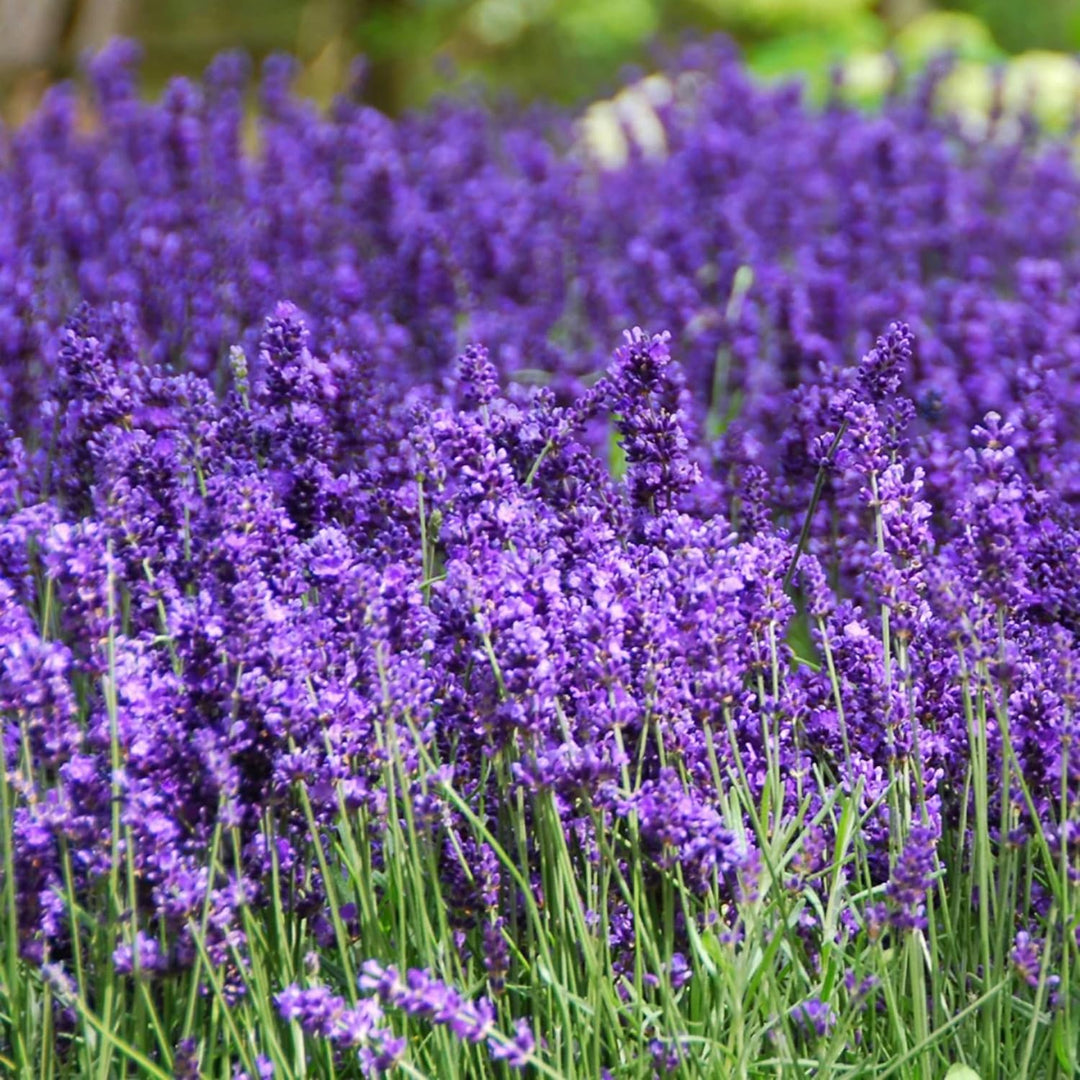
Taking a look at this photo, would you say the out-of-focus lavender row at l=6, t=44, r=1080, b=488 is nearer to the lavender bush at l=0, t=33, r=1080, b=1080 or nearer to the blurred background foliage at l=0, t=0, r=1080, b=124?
the lavender bush at l=0, t=33, r=1080, b=1080

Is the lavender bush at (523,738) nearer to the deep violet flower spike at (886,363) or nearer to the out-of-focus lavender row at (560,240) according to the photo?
the deep violet flower spike at (886,363)

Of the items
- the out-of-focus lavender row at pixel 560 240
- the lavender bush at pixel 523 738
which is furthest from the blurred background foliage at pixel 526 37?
the lavender bush at pixel 523 738

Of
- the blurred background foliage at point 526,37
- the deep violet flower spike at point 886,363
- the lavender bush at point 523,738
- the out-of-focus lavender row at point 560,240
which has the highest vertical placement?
the blurred background foliage at point 526,37

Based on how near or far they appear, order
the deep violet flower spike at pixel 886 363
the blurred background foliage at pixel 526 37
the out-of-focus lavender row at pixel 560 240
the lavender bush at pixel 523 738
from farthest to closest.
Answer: the blurred background foliage at pixel 526 37
the out-of-focus lavender row at pixel 560 240
the deep violet flower spike at pixel 886 363
the lavender bush at pixel 523 738

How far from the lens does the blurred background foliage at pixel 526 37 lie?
858 cm

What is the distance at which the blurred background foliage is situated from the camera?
858 centimetres

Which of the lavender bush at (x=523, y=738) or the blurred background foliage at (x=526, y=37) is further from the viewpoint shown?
the blurred background foliage at (x=526, y=37)

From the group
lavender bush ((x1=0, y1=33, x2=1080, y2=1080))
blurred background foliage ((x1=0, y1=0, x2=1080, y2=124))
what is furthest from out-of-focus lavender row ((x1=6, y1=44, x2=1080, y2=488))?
blurred background foliage ((x1=0, y1=0, x2=1080, y2=124))

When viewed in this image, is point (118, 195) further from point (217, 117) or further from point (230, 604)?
point (230, 604)

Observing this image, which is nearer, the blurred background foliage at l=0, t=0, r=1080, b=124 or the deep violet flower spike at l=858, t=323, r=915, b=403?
the deep violet flower spike at l=858, t=323, r=915, b=403

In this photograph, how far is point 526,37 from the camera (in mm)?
14125

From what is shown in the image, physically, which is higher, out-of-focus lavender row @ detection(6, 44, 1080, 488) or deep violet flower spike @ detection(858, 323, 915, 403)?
out-of-focus lavender row @ detection(6, 44, 1080, 488)

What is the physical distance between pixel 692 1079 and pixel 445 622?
0.60 m

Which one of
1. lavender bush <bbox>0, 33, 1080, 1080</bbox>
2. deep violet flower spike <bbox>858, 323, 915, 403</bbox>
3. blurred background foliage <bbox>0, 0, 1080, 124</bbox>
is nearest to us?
lavender bush <bbox>0, 33, 1080, 1080</bbox>
